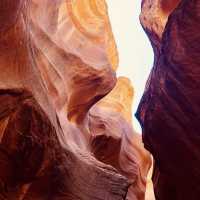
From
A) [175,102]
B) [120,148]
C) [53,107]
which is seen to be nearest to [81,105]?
[120,148]

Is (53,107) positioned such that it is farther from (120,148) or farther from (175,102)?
(120,148)

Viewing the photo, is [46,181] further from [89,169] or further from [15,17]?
[15,17]

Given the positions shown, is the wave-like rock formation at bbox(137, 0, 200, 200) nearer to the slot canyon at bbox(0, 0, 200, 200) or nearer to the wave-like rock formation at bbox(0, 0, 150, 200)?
the slot canyon at bbox(0, 0, 200, 200)

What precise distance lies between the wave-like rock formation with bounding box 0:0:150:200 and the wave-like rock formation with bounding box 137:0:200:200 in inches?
54.2

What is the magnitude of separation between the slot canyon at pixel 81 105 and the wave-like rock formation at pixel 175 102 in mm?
23

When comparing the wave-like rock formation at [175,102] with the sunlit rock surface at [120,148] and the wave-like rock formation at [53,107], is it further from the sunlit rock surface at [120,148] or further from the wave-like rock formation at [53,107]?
the sunlit rock surface at [120,148]

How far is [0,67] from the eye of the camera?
656cm

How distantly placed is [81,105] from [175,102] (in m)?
4.00

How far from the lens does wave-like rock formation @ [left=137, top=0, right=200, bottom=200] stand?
26.9 feet

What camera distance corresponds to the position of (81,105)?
12242 millimetres

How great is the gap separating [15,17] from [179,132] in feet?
15.5

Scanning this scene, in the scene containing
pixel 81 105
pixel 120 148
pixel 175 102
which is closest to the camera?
pixel 175 102

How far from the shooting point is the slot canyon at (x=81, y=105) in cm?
635

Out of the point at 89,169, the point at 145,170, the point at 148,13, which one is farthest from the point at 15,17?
the point at 145,170
